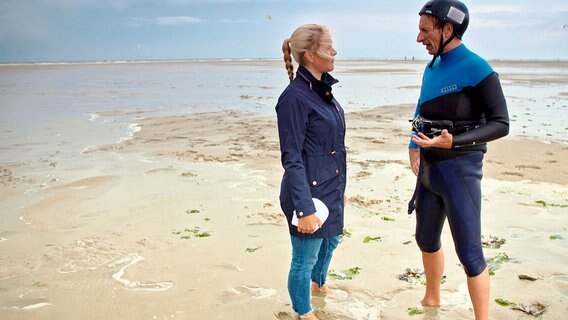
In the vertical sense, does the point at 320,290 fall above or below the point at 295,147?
below

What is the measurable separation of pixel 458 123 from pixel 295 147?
1034 mm

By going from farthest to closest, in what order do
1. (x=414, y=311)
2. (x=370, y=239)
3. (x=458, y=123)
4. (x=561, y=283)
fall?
(x=370, y=239) < (x=561, y=283) < (x=414, y=311) < (x=458, y=123)

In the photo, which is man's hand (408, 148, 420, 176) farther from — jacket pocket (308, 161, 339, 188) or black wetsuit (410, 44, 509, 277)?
jacket pocket (308, 161, 339, 188)

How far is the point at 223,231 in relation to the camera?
18.0 feet

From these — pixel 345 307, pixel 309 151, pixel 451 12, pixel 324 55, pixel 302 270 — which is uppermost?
pixel 451 12

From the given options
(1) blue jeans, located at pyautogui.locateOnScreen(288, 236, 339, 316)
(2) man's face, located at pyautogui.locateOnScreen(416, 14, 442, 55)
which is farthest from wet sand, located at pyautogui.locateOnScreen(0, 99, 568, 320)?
(2) man's face, located at pyautogui.locateOnScreen(416, 14, 442, 55)

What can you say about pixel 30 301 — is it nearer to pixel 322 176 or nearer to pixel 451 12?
pixel 322 176

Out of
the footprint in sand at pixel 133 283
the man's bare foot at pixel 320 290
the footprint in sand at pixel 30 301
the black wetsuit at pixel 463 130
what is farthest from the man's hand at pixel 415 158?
the footprint in sand at pixel 30 301

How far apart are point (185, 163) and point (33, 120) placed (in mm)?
7512

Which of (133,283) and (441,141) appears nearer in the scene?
(441,141)

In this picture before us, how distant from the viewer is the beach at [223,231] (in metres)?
3.90

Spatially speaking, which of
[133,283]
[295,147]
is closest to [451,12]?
[295,147]

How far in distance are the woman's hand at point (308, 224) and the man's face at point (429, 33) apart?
1344 millimetres

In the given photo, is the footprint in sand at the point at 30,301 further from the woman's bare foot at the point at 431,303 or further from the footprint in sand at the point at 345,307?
the woman's bare foot at the point at 431,303
